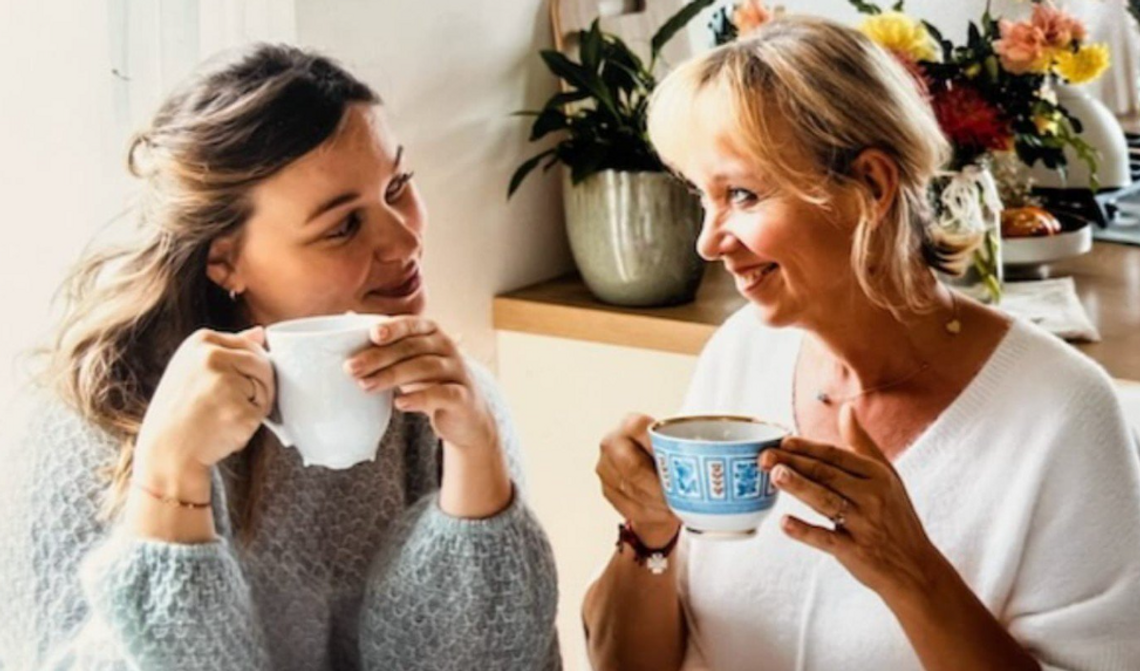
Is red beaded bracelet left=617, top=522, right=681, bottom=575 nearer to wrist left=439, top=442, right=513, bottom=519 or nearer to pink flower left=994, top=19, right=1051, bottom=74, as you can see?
wrist left=439, top=442, right=513, bottom=519

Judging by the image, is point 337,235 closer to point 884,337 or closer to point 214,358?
point 214,358

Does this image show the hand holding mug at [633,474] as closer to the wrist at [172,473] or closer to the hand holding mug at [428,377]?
the hand holding mug at [428,377]

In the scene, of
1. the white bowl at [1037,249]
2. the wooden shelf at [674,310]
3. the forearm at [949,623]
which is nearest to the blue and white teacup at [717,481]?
the forearm at [949,623]

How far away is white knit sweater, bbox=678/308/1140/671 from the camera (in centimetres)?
136

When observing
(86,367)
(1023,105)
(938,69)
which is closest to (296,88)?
(86,367)

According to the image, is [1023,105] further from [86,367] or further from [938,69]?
[86,367]

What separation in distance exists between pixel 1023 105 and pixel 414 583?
1212mm

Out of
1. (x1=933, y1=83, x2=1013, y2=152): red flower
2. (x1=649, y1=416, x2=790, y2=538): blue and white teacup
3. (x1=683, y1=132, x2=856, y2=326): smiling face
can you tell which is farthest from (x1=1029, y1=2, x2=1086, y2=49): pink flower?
(x1=649, y1=416, x2=790, y2=538): blue and white teacup

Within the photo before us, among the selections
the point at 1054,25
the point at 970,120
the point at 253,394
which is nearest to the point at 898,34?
the point at 970,120

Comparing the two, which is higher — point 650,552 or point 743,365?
point 743,365

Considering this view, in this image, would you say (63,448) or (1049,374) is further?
(1049,374)

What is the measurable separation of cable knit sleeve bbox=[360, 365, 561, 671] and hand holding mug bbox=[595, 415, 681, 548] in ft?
0.29

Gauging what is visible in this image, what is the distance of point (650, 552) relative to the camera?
1.48 m

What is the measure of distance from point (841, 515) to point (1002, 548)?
0.24 m
